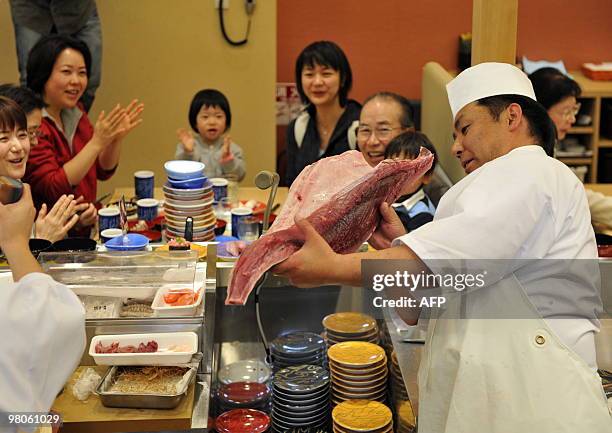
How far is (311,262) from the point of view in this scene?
1.55m

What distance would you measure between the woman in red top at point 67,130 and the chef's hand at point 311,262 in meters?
2.07

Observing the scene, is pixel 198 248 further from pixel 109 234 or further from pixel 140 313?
pixel 140 313

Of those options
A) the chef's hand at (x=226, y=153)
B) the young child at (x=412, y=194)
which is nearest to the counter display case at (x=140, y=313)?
the young child at (x=412, y=194)

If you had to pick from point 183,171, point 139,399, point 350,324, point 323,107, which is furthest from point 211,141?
point 139,399

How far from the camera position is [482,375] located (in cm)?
165

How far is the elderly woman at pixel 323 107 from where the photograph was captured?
4152 mm

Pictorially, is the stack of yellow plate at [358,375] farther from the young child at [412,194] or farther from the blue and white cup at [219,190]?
the blue and white cup at [219,190]

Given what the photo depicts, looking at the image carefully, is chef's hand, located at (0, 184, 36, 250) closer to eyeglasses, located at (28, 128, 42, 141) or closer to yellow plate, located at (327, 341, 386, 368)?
yellow plate, located at (327, 341, 386, 368)

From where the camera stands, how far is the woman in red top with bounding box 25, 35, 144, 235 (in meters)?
3.41

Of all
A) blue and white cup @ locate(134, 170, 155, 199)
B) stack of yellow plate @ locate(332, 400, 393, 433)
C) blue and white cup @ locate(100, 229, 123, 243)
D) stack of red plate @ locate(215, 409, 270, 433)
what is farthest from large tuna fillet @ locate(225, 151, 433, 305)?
blue and white cup @ locate(134, 170, 155, 199)

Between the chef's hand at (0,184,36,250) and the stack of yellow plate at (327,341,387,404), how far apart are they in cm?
101

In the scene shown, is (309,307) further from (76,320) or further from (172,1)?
(172,1)

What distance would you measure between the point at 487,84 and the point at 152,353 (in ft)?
3.15

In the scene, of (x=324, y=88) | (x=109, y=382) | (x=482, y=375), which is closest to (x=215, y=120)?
(x=324, y=88)
